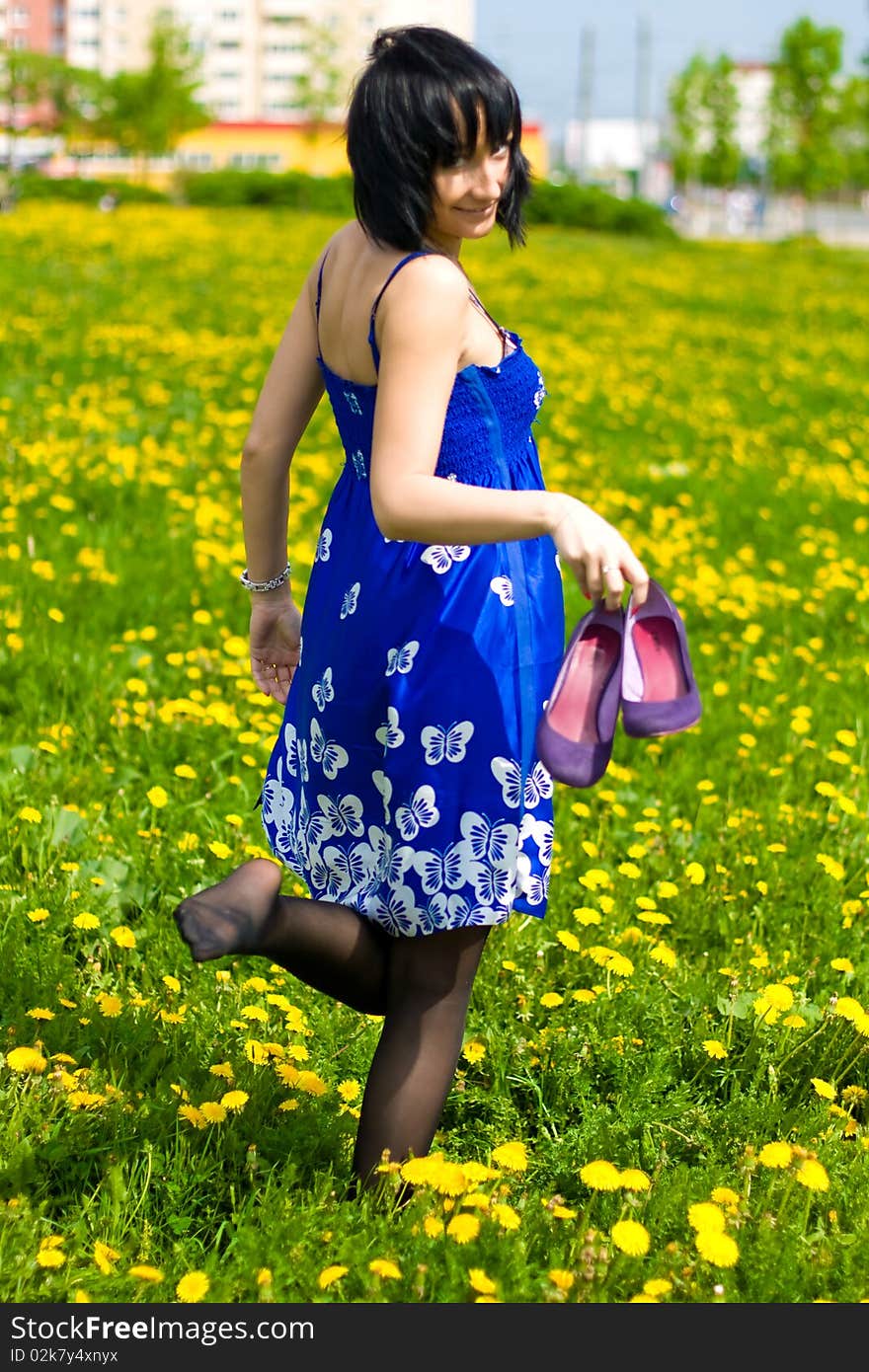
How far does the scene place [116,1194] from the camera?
228 cm

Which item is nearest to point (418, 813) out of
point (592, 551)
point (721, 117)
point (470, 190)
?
point (592, 551)

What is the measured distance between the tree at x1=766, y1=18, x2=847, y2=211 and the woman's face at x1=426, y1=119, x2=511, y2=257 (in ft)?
187

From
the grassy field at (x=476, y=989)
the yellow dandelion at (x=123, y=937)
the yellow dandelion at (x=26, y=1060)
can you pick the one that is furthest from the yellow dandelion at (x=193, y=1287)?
the yellow dandelion at (x=123, y=937)

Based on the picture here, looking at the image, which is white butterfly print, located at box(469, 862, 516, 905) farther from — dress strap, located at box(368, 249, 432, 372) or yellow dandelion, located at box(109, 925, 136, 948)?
yellow dandelion, located at box(109, 925, 136, 948)

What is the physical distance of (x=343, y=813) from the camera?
2338 millimetres

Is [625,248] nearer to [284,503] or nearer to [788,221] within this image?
[284,503]

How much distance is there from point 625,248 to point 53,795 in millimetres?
32231

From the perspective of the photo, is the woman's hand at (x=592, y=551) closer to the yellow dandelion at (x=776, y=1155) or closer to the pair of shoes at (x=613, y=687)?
the pair of shoes at (x=613, y=687)

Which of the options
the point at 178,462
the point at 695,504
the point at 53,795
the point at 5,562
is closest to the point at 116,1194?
the point at 53,795

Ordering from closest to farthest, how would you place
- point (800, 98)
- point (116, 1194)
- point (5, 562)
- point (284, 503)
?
point (116, 1194), point (284, 503), point (5, 562), point (800, 98)

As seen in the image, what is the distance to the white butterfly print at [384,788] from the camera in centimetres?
224

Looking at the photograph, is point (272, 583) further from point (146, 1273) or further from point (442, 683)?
point (146, 1273)

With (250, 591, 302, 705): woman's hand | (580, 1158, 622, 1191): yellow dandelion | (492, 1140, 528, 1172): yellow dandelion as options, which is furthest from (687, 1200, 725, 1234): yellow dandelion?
(250, 591, 302, 705): woman's hand

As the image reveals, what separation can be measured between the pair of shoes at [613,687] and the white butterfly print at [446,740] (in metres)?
0.19
